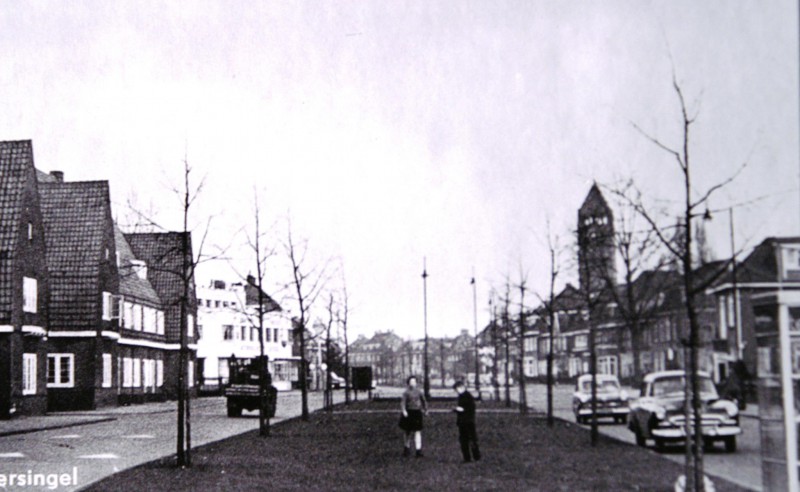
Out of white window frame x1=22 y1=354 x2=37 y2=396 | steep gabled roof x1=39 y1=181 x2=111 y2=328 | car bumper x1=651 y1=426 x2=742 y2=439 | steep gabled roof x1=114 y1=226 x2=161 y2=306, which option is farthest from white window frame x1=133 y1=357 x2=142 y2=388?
car bumper x1=651 y1=426 x2=742 y2=439

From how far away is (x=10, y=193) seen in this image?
37.4 metres

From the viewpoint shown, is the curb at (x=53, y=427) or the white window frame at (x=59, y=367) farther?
the white window frame at (x=59, y=367)

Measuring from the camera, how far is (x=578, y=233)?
83.7ft

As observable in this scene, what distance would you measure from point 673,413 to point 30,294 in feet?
85.5

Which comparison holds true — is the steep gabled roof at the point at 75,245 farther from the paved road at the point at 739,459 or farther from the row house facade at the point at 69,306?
the paved road at the point at 739,459

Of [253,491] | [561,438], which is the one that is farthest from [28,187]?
[253,491]

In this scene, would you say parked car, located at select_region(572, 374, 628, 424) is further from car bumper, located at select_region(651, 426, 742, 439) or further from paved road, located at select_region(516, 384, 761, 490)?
car bumper, located at select_region(651, 426, 742, 439)

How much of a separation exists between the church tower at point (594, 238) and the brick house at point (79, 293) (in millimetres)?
24083

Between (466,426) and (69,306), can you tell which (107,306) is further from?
(466,426)

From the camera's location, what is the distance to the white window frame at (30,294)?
36906mm

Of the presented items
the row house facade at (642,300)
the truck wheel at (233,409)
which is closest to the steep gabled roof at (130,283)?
the truck wheel at (233,409)

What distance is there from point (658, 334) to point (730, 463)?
13813mm

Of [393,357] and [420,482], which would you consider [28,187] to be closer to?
[420,482]

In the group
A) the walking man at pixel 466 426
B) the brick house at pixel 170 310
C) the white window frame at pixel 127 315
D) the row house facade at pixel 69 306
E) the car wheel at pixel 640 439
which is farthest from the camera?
the brick house at pixel 170 310
